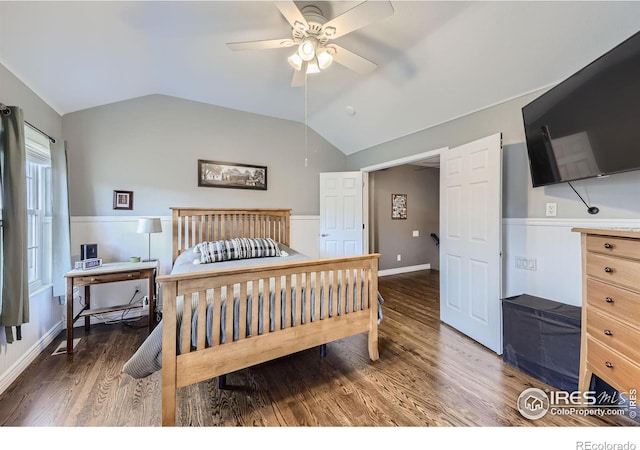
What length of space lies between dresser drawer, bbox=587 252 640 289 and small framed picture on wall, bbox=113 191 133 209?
4.33 m

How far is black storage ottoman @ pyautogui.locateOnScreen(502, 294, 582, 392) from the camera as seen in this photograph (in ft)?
5.85

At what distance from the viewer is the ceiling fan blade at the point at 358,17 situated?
1.45 metres

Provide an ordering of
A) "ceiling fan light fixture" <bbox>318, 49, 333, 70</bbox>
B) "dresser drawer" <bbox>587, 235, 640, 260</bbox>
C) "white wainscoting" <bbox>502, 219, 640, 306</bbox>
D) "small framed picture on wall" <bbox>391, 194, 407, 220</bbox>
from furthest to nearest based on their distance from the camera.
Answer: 1. "small framed picture on wall" <bbox>391, 194, 407, 220</bbox>
2. "white wainscoting" <bbox>502, 219, 640, 306</bbox>
3. "ceiling fan light fixture" <bbox>318, 49, 333, 70</bbox>
4. "dresser drawer" <bbox>587, 235, 640, 260</bbox>

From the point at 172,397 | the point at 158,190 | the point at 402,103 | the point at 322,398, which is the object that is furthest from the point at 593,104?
the point at 158,190

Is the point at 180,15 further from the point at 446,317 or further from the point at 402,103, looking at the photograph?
the point at 446,317

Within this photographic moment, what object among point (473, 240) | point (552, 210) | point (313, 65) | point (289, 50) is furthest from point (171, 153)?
point (552, 210)

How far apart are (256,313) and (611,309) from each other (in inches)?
80.5

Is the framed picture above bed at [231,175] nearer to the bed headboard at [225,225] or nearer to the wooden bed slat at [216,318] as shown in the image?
the bed headboard at [225,225]

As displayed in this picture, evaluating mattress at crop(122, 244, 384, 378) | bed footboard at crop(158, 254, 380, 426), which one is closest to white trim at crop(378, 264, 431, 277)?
mattress at crop(122, 244, 384, 378)

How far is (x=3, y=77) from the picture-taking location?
1.85m

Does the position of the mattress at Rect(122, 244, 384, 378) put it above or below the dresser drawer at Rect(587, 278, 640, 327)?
below

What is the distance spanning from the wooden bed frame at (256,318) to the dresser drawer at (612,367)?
1.34m

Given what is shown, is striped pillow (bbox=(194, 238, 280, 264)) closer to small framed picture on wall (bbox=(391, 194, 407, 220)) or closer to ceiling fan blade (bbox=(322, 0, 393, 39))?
ceiling fan blade (bbox=(322, 0, 393, 39))

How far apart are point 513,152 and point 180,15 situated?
3.07 metres
